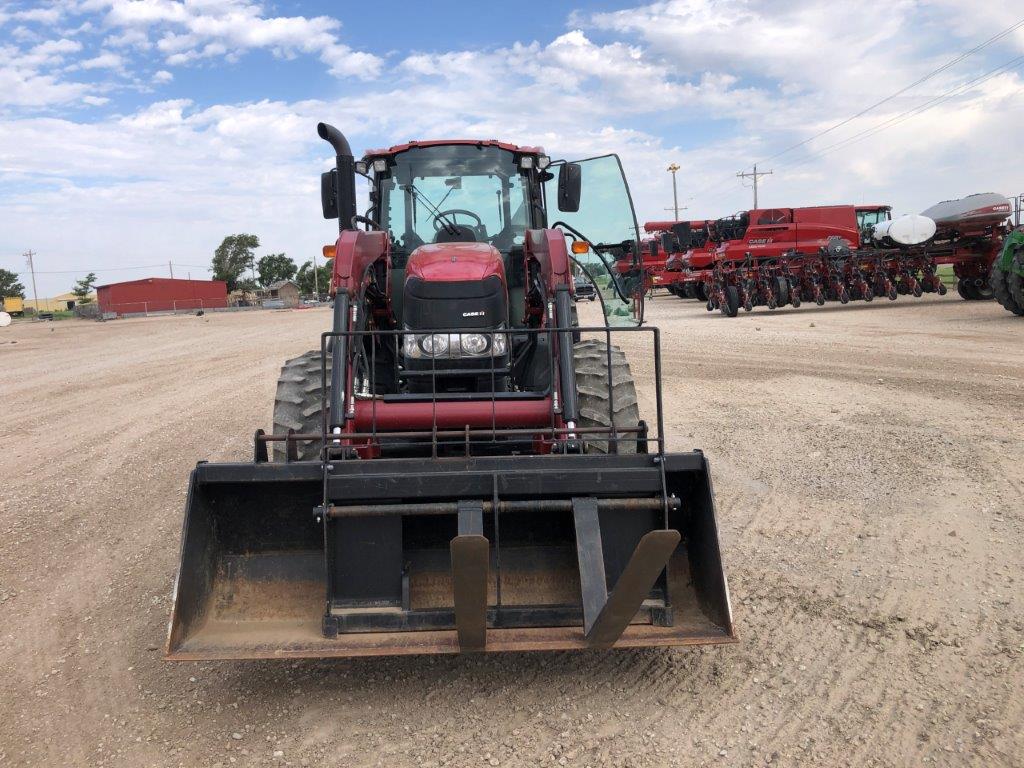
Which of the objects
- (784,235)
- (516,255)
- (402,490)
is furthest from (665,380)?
(784,235)

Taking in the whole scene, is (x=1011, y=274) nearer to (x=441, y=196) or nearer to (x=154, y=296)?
(x=441, y=196)

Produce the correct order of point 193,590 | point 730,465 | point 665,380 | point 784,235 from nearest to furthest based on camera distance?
point 193,590 → point 730,465 → point 665,380 → point 784,235

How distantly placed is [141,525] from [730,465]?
Answer: 4256 mm

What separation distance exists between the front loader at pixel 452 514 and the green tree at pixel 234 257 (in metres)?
92.1

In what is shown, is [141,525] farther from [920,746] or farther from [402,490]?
[920,746]

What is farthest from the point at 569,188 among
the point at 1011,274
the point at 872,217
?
the point at 872,217

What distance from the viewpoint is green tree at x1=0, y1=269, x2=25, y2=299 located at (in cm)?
8894

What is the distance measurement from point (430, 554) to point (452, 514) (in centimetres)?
34

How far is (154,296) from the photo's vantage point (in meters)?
63.7

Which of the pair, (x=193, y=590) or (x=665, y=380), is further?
(x=665, y=380)

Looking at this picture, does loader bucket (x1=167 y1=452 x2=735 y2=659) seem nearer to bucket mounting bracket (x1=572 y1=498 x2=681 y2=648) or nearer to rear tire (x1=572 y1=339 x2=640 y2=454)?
bucket mounting bracket (x1=572 y1=498 x2=681 y2=648)

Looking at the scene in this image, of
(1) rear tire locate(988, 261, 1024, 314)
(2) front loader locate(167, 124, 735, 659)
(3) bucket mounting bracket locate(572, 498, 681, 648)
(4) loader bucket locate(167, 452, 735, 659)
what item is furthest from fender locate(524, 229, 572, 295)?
(1) rear tire locate(988, 261, 1024, 314)

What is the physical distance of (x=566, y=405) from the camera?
14.1ft

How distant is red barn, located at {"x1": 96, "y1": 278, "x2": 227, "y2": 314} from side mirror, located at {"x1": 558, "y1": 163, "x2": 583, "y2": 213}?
5876 cm
